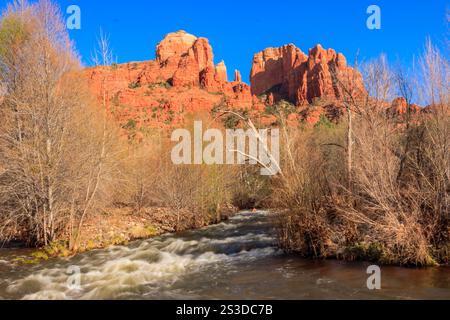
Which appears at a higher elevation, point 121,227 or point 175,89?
point 175,89

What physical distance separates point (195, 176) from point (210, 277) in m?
9.73

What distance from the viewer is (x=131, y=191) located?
789 inches

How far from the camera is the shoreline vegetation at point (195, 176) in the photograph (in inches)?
369

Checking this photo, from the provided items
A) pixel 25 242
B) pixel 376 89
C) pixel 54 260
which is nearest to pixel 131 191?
pixel 25 242

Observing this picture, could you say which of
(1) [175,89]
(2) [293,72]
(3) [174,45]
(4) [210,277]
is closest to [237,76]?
(3) [174,45]

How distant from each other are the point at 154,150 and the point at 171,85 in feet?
284

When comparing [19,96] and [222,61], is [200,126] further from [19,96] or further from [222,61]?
[222,61]

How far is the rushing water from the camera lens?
7773mm

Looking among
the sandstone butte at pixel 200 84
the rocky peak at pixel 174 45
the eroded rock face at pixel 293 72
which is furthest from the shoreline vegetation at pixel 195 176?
the rocky peak at pixel 174 45

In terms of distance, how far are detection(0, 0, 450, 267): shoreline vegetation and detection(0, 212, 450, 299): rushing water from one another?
0.91 meters

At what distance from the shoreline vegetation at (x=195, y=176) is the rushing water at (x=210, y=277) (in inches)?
35.8

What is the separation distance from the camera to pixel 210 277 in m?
Result: 9.59

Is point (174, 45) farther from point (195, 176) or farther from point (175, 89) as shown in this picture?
point (195, 176)
